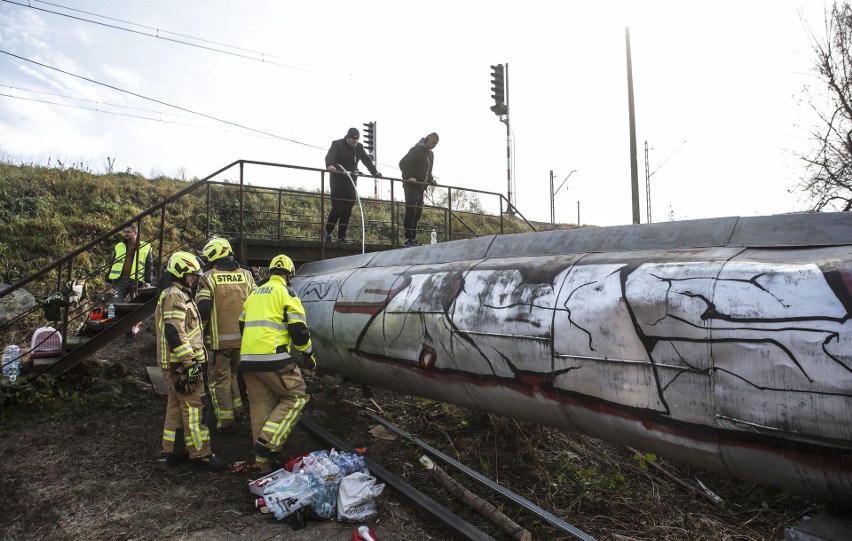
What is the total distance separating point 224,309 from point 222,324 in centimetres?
19

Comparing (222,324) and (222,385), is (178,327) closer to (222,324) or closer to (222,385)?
(222,324)

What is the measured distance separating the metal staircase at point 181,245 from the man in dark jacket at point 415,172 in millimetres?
259

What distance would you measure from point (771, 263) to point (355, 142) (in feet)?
22.5

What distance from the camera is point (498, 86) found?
17.1 meters

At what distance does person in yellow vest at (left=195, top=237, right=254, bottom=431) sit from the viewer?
19.7ft

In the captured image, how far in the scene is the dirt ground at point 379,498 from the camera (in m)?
4.10

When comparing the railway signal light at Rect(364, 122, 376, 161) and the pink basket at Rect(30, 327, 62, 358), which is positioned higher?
the railway signal light at Rect(364, 122, 376, 161)

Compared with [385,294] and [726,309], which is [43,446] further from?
→ [726,309]

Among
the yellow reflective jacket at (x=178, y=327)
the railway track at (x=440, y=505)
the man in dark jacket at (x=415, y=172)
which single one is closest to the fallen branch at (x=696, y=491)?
the railway track at (x=440, y=505)

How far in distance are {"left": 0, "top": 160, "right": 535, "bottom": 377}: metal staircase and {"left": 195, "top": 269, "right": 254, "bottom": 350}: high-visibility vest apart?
3.57ft

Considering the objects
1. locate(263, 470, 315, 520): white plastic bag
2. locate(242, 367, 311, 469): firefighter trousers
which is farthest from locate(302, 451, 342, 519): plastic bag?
locate(242, 367, 311, 469): firefighter trousers

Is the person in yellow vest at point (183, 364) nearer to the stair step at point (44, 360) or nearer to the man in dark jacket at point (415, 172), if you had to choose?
the stair step at point (44, 360)

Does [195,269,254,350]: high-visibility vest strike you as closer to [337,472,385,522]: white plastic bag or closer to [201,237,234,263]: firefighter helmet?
[201,237,234,263]: firefighter helmet

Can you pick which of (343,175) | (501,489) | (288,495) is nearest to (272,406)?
(288,495)
